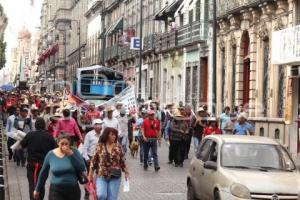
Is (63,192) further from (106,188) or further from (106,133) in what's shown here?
(106,133)

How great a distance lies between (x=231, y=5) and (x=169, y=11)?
13215 millimetres

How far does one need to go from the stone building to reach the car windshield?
476 inches

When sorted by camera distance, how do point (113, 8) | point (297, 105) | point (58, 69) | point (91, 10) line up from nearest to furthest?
point (297, 105) → point (113, 8) → point (91, 10) → point (58, 69)

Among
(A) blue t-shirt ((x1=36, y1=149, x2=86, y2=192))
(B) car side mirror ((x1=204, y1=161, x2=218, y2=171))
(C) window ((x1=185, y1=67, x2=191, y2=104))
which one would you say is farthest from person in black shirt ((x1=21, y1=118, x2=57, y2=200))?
(C) window ((x1=185, y1=67, x2=191, y2=104))

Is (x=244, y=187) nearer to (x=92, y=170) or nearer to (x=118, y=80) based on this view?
(x=92, y=170)

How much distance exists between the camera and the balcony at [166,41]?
4709 centimetres

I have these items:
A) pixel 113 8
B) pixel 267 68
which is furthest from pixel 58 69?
pixel 267 68

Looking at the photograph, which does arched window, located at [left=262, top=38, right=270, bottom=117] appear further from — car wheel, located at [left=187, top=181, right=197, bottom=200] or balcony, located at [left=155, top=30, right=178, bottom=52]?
car wheel, located at [left=187, top=181, right=197, bottom=200]

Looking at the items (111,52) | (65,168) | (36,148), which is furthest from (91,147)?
(111,52)

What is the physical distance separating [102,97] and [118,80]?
2158mm

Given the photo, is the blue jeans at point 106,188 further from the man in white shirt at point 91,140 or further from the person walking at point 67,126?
the person walking at point 67,126

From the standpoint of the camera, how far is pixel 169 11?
158 ft

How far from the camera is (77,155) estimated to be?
33.2 ft

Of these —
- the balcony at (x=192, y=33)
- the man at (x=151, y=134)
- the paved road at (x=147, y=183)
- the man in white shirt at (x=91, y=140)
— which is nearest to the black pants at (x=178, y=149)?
the paved road at (x=147, y=183)
